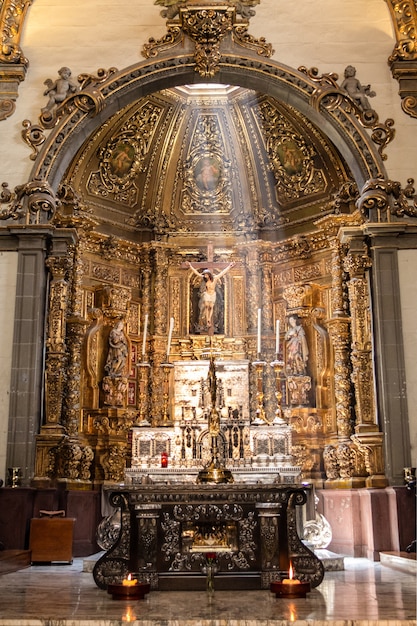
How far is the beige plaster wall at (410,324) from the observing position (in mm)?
11234

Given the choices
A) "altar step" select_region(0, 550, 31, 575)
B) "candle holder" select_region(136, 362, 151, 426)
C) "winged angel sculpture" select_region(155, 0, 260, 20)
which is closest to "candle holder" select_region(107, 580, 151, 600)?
"altar step" select_region(0, 550, 31, 575)

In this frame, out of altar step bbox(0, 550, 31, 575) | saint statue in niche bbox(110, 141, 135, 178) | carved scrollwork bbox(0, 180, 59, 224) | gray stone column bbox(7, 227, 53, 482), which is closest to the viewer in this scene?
altar step bbox(0, 550, 31, 575)

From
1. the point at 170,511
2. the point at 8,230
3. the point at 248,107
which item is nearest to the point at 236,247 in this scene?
the point at 248,107

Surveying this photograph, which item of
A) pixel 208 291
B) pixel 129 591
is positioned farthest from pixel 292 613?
pixel 208 291

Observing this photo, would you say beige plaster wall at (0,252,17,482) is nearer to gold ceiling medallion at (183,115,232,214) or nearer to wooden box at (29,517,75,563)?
wooden box at (29,517,75,563)

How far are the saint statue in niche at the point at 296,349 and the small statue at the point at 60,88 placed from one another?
19.9 ft

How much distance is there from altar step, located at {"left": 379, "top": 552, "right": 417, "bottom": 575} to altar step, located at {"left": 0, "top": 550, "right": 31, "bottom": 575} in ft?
16.4

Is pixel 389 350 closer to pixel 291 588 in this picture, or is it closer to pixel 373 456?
pixel 373 456

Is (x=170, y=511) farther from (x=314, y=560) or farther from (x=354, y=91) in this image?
(x=354, y=91)

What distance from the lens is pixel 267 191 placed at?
15750 millimetres

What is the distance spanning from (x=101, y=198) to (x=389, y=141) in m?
5.97

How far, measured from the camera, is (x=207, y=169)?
52.8 ft

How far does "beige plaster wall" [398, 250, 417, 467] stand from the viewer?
36.9ft

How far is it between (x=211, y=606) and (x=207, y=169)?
11502 millimetres
